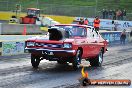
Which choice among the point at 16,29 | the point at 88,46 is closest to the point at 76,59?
the point at 88,46

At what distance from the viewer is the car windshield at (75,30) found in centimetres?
1593

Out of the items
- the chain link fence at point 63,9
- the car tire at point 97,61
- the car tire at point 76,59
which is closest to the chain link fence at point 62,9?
the chain link fence at point 63,9

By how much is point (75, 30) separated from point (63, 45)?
1.66 metres

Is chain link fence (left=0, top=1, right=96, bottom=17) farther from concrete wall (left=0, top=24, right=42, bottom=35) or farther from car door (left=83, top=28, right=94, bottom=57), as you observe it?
car door (left=83, top=28, right=94, bottom=57)

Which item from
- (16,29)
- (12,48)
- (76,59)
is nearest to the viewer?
(76,59)

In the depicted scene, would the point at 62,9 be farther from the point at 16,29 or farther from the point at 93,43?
the point at 93,43

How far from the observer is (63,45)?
14.7 metres

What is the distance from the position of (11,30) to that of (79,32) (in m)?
20.2

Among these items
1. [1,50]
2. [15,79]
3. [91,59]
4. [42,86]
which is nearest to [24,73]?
[15,79]

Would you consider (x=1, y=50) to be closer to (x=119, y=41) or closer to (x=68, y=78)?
(x=68, y=78)

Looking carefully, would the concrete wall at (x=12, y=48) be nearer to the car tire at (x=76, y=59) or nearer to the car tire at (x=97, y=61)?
the car tire at (x=97, y=61)

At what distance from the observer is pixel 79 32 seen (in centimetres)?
1620

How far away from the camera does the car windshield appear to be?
1593cm

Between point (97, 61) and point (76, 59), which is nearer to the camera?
point (76, 59)
